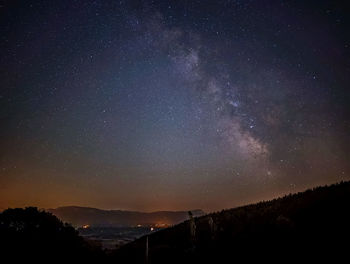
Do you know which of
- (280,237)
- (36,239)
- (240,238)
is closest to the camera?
(280,237)

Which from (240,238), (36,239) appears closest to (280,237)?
(240,238)

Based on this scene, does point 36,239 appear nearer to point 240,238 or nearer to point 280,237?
point 240,238

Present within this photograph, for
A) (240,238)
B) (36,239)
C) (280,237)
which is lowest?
(240,238)

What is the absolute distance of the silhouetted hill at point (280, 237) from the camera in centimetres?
1083

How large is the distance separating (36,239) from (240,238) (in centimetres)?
1130

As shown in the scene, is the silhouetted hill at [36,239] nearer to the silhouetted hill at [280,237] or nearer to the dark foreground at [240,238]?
the dark foreground at [240,238]

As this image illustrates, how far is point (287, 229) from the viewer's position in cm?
1331

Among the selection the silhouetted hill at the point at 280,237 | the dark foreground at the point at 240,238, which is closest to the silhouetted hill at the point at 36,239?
the dark foreground at the point at 240,238

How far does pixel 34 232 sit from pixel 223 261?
11.1 metres

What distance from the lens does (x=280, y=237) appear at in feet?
42.4

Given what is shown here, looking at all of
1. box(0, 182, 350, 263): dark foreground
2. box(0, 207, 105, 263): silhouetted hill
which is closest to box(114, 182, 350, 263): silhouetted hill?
box(0, 182, 350, 263): dark foreground

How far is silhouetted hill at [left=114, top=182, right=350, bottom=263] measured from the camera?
35.5 feet

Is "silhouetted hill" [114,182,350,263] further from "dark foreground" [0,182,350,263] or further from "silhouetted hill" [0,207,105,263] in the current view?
"silhouetted hill" [0,207,105,263]

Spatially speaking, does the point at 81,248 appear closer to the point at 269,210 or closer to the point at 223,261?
the point at 223,261
